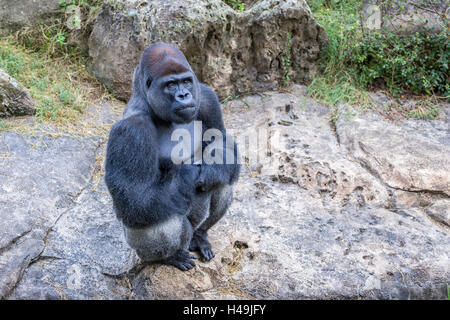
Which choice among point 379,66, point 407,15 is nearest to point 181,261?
point 379,66

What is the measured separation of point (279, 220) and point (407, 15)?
3.25 meters

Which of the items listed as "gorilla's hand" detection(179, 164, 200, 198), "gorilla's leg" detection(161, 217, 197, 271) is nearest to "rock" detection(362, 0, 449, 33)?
"gorilla's hand" detection(179, 164, 200, 198)

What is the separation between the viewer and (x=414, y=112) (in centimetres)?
450

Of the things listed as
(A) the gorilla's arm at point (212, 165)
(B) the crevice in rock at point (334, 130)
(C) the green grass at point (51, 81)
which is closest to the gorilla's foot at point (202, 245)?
(A) the gorilla's arm at point (212, 165)

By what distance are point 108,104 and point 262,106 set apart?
1563mm

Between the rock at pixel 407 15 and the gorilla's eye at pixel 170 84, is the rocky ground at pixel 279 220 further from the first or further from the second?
the rock at pixel 407 15

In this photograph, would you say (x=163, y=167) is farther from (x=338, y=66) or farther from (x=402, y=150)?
(x=338, y=66)

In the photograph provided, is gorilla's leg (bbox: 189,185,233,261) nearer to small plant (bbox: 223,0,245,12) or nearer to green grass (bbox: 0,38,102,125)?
green grass (bbox: 0,38,102,125)

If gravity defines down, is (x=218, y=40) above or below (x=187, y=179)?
above

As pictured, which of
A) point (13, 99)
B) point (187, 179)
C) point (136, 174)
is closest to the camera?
point (136, 174)

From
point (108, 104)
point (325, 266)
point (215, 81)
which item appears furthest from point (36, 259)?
point (215, 81)

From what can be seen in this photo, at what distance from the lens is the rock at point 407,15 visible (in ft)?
16.0

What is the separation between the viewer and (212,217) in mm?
2725

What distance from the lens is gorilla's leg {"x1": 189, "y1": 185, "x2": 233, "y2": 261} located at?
263cm
